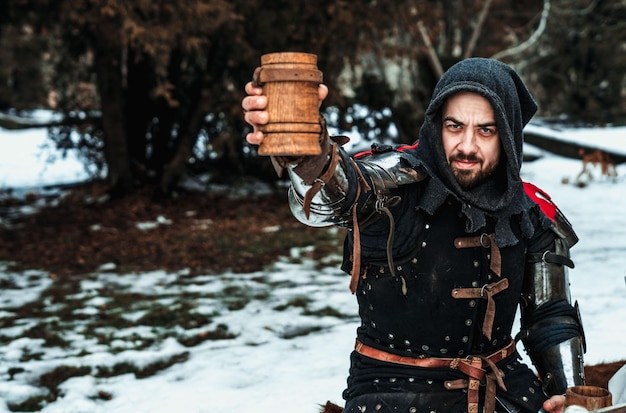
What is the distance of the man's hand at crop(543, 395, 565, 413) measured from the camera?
2229 mm

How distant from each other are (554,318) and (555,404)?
0.32 m

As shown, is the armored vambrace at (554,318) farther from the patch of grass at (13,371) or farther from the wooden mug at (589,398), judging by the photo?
the patch of grass at (13,371)

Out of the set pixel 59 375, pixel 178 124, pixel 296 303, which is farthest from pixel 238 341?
pixel 178 124

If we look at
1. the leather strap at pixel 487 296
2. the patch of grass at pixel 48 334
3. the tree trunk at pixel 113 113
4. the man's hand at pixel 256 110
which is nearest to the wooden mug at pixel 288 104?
the man's hand at pixel 256 110

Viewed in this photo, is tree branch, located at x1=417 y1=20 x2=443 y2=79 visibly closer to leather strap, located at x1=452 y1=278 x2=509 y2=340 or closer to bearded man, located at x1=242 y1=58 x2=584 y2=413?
bearded man, located at x1=242 y1=58 x2=584 y2=413

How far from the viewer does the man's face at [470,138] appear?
221 cm

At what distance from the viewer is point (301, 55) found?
1659mm

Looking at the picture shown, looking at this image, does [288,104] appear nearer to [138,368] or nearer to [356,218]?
[356,218]

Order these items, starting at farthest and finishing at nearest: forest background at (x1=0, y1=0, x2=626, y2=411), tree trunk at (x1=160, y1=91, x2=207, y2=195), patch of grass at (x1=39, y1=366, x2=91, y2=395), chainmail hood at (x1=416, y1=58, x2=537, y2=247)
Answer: tree trunk at (x1=160, y1=91, x2=207, y2=195) → forest background at (x1=0, y1=0, x2=626, y2=411) → patch of grass at (x1=39, y1=366, x2=91, y2=395) → chainmail hood at (x1=416, y1=58, x2=537, y2=247)

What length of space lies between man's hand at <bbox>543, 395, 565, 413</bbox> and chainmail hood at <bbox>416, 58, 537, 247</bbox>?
1.58 feet

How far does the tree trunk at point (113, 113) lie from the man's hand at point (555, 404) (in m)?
8.29

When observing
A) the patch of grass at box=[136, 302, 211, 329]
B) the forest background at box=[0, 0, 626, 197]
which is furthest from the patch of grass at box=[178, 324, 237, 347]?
the forest background at box=[0, 0, 626, 197]

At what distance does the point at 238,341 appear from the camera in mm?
4984

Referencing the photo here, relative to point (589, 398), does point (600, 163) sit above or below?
above
